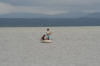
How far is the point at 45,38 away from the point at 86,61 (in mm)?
8192

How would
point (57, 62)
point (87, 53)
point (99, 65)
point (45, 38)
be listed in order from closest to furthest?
point (99, 65) → point (57, 62) → point (87, 53) → point (45, 38)

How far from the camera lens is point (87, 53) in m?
14.7

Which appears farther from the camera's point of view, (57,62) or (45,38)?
(45,38)

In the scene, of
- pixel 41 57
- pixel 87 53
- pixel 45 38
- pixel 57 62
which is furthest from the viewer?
pixel 45 38

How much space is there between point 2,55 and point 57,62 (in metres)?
3.48

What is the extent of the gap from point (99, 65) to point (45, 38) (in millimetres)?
9224

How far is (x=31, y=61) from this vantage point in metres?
12.4

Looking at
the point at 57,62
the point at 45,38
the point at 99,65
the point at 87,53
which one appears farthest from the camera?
the point at 45,38

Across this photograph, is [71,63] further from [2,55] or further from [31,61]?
[2,55]

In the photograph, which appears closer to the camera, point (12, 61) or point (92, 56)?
point (12, 61)

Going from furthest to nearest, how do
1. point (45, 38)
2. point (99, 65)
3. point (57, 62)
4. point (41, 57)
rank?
1. point (45, 38)
2. point (41, 57)
3. point (57, 62)
4. point (99, 65)

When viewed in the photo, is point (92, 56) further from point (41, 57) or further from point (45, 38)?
point (45, 38)

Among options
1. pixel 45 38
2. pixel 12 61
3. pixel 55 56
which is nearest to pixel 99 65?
pixel 55 56

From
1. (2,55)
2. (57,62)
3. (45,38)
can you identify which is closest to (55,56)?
(57,62)
